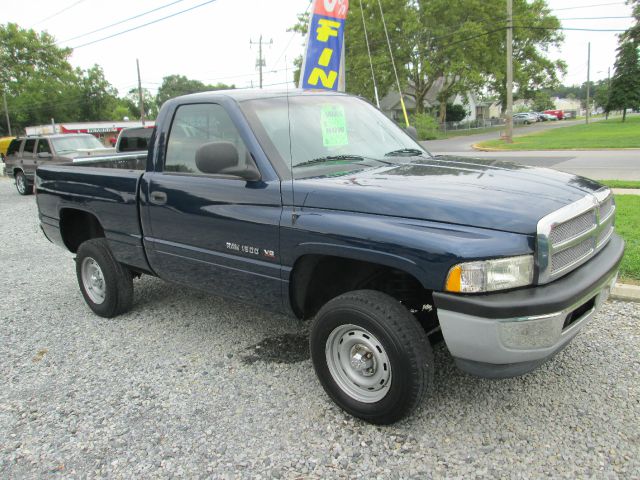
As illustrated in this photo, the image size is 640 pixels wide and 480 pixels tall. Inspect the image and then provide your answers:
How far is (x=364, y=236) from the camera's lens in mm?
2684

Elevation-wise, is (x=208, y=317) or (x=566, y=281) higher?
(x=566, y=281)

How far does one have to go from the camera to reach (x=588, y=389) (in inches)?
125

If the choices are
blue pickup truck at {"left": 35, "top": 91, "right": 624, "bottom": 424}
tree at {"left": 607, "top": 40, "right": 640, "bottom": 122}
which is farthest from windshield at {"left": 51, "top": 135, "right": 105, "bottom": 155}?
tree at {"left": 607, "top": 40, "right": 640, "bottom": 122}

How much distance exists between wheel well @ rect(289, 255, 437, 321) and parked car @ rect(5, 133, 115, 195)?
1189 cm

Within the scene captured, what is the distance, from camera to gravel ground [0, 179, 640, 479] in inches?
104

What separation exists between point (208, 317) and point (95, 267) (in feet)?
3.86

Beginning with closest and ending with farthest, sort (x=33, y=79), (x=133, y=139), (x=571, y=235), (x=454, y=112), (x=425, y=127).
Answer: (x=571, y=235), (x=133, y=139), (x=425, y=127), (x=454, y=112), (x=33, y=79)

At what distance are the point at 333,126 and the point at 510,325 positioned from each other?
6.31 feet

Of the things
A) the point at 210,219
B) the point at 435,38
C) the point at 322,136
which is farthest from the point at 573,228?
the point at 435,38

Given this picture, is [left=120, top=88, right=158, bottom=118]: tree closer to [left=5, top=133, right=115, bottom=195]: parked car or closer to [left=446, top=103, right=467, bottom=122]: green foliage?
[left=446, top=103, right=467, bottom=122]: green foliage

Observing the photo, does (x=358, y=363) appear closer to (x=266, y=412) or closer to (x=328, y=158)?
(x=266, y=412)

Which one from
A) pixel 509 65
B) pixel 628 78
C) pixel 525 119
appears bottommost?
pixel 525 119

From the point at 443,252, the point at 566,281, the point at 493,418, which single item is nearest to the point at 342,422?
the point at 493,418

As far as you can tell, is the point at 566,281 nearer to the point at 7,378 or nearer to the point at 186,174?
the point at 186,174
